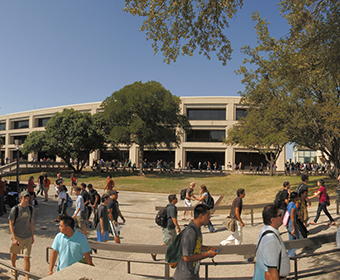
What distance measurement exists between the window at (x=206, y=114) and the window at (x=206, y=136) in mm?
2610

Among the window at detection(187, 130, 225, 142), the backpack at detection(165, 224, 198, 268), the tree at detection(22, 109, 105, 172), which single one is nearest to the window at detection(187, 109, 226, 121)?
the window at detection(187, 130, 225, 142)

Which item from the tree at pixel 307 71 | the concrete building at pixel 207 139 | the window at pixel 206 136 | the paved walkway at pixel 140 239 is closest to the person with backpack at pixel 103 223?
the paved walkway at pixel 140 239

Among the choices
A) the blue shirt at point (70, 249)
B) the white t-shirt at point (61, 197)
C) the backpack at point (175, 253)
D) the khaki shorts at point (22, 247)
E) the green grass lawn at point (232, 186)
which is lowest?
the green grass lawn at point (232, 186)

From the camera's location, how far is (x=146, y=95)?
32906 millimetres

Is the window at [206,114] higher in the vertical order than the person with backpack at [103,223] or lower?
higher

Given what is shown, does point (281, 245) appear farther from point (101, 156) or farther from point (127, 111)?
point (101, 156)

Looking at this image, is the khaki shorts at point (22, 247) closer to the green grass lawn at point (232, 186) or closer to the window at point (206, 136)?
the green grass lawn at point (232, 186)

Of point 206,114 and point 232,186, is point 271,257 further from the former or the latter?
point 206,114

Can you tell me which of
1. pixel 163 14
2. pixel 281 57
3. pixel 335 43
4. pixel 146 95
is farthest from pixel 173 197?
pixel 146 95

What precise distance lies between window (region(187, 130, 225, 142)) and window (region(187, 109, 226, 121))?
2.61 m

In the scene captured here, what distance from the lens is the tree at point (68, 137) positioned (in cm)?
3419

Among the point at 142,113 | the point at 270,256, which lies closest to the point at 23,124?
the point at 142,113

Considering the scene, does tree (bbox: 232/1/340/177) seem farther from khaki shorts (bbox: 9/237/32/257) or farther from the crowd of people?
khaki shorts (bbox: 9/237/32/257)

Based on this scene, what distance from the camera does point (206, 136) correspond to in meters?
52.1
